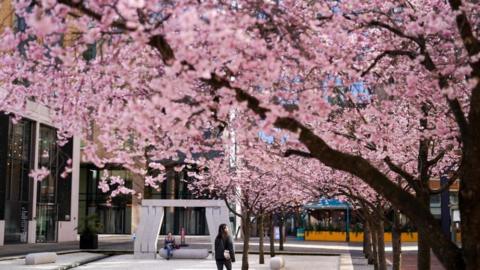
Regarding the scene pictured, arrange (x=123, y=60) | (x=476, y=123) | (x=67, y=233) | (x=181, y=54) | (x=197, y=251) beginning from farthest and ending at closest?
(x=67, y=233) → (x=197, y=251) → (x=123, y=60) → (x=476, y=123) → (x=181, y=54)

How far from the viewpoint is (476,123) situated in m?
7.14

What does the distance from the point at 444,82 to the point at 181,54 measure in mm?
3535

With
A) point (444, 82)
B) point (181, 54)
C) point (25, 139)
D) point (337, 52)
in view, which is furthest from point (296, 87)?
point (25, 139)

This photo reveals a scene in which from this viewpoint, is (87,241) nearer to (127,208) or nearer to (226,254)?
(226,254)

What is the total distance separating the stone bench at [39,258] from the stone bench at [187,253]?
6244mm

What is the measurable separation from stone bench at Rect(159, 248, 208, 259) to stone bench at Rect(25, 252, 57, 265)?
6244 mm

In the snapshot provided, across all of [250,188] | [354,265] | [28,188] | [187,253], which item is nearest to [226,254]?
[250,188]

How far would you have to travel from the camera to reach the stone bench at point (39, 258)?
2566cm

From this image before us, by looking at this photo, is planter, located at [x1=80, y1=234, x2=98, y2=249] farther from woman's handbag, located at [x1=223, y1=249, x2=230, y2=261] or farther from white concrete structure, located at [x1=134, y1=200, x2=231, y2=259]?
woman's handbag, located at [x1=223, y1=249, x2=230, y2=261]

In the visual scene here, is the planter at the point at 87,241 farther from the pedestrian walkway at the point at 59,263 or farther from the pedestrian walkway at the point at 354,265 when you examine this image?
the pedestrian walkway at the point at 354,265

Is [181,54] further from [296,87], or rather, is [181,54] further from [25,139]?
[25,139]

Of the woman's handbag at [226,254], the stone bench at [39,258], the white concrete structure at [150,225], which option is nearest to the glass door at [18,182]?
the white concrete structure at [150,225]

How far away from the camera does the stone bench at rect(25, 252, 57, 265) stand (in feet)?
84.2

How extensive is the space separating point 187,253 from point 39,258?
8.39m
